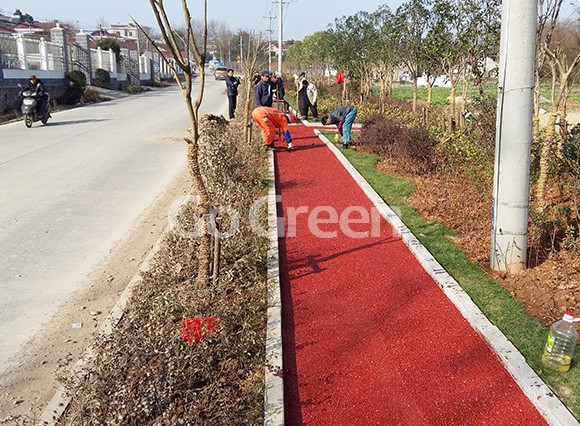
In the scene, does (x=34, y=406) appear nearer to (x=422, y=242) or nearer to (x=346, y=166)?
(x=422, y=242)

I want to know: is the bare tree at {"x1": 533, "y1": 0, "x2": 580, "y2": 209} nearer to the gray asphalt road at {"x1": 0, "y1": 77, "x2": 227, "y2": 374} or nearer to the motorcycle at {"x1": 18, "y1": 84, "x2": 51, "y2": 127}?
the gray asphalt road at {"x1": 0, "y1": 77, "x2": 227, "y2": 374}

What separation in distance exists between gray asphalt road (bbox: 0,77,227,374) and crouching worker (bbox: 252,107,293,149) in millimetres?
1829

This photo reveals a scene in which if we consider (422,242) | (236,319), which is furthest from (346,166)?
(236,319)

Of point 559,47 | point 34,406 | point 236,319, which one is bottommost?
point 34,406

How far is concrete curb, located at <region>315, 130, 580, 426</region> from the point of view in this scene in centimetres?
338

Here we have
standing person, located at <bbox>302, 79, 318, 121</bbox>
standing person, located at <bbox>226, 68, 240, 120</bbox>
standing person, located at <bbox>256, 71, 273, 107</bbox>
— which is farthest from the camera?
standing person, located at <bbox>226, 68, 240, 120</bbox>

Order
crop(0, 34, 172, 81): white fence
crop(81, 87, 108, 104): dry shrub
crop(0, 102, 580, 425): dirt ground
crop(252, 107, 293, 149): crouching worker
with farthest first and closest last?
crop(81, 87, 108, 104): dry shrub
crop(0, 34, 172, 81): white fence
crop(252, 107, 293, 149): crouching worker
crop(0, 102, 580, 425): dirt ground

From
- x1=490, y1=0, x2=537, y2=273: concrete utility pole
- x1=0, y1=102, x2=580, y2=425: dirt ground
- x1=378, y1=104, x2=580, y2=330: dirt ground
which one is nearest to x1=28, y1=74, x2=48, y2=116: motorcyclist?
x1=0, y1=102, x2=580, y2=425: dirt ground

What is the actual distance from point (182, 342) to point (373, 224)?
375cm

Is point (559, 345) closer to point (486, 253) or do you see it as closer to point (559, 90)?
point (486, 253)

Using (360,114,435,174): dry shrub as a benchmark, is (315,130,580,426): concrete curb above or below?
below

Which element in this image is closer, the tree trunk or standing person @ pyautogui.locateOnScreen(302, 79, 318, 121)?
the tree trunk

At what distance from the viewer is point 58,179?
10.1 meters

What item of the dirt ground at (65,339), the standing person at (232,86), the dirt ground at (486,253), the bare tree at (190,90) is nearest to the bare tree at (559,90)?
the dirt ground at (486,253)
